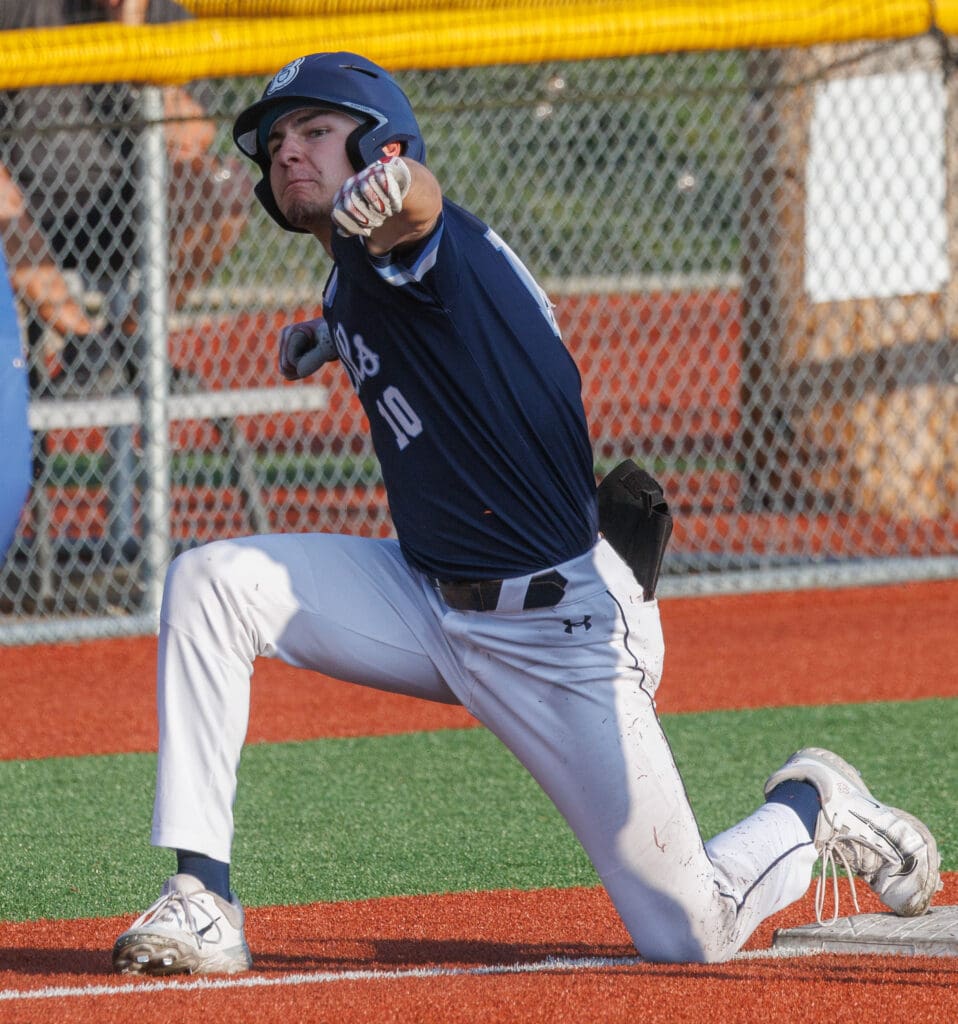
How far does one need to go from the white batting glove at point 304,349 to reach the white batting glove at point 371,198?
919 mm

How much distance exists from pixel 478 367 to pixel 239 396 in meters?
4.73

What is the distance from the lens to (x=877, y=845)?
356cm

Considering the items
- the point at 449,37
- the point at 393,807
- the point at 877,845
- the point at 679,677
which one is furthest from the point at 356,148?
the point at 449,37

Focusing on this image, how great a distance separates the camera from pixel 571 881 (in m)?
4.05

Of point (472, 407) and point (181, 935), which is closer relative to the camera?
point (181, 935)

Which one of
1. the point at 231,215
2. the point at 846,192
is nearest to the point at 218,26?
the point at 231,215

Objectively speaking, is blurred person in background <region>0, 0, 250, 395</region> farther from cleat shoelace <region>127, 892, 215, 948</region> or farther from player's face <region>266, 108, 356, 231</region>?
cleat shoelace <region>127, 892, 215, 948</region>

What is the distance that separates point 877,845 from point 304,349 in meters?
1.66

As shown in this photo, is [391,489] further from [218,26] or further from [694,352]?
[694,352]

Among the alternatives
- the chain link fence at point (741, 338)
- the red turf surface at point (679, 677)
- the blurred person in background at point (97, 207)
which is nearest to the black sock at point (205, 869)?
the red turf surface at point (679, 677)

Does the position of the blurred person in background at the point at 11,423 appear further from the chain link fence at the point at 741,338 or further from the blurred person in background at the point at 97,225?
the blurred person in background at the point at 97,225

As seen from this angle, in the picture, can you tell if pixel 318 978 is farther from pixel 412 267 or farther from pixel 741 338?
pixel 741 338

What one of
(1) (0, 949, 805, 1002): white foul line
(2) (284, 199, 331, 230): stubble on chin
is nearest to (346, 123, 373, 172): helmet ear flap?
(2) (284, 199, 331, 230): stubble on chin

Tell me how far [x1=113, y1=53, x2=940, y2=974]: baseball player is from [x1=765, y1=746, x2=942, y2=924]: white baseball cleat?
28 cm
